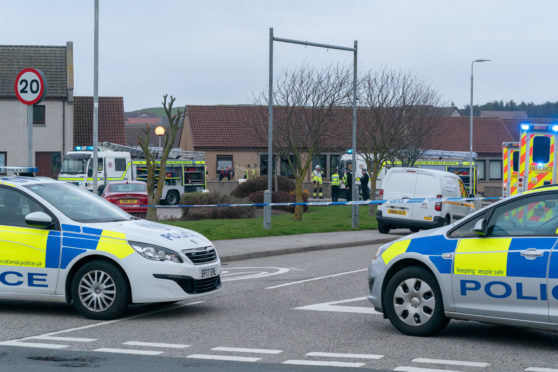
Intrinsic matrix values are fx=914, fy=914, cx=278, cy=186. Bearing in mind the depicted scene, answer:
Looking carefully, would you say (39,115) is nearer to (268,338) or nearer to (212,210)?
(212,210)

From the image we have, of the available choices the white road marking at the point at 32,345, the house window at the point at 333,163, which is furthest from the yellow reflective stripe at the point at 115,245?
the house window at the point at 333,163

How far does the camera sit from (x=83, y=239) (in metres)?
10.0

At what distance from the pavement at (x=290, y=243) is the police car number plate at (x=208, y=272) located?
7050 mm

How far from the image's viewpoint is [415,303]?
8.99 metres

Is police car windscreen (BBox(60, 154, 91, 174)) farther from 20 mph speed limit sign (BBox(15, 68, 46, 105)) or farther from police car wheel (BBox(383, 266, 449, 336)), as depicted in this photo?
police car wheel (BBox(383, 266, 449, 336))

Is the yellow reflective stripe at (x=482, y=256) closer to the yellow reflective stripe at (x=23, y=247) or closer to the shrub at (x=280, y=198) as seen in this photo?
the yellow reflective stripe at (x=23, y=247)

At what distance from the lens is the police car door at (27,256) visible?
33.2ft

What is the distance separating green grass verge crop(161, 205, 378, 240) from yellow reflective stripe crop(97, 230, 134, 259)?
1171 cm

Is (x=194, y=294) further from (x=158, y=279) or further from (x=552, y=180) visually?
(x=552, y=180)

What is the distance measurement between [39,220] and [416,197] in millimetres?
15881

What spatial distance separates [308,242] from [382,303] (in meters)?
12.3

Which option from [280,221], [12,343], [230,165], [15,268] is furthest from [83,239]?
[230,165]

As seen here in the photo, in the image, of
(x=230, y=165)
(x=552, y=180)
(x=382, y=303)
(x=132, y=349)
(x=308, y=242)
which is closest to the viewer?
(x=132, y=349)

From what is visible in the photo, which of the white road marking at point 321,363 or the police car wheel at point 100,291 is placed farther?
the police car wheel at point 100,291
